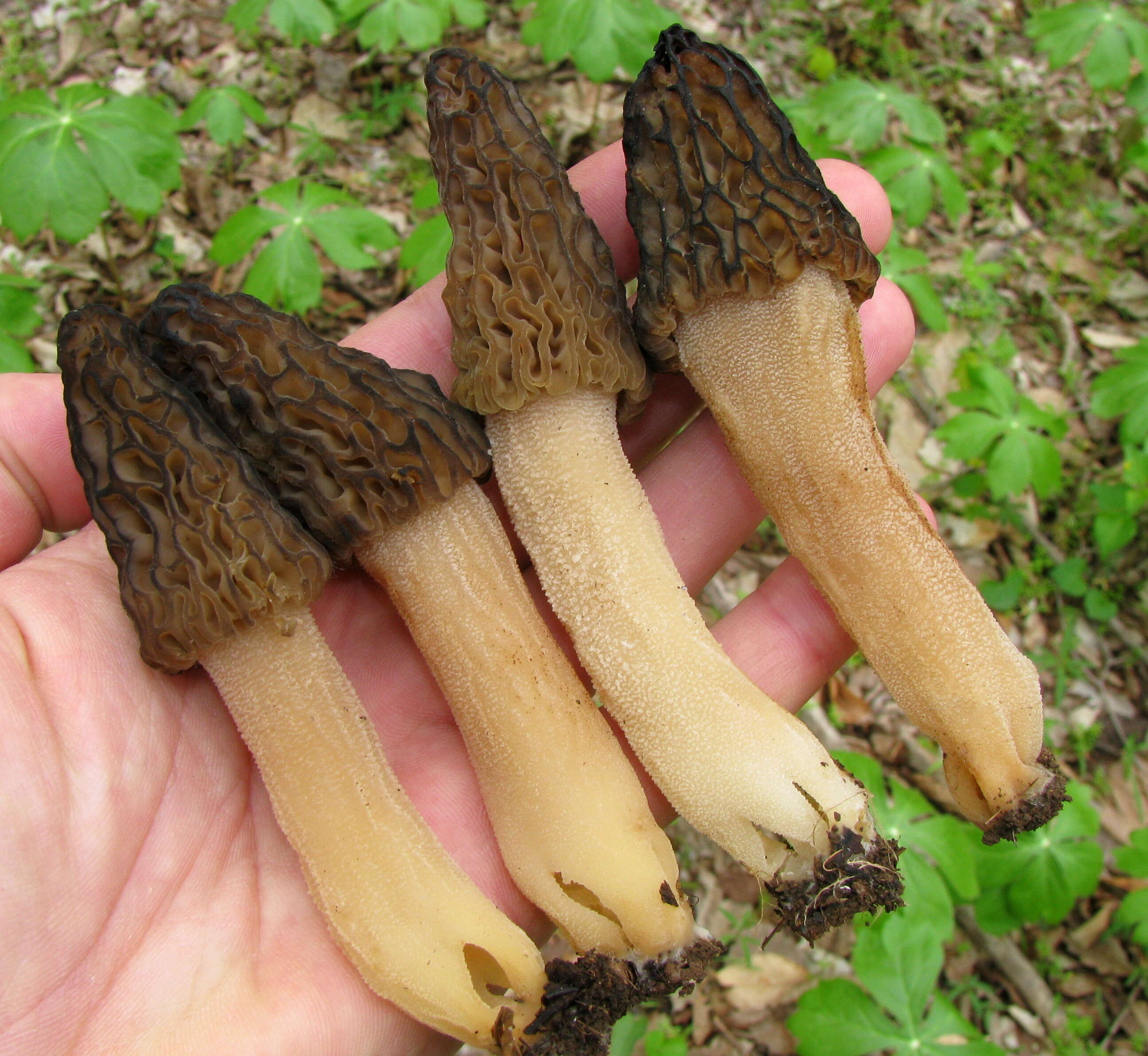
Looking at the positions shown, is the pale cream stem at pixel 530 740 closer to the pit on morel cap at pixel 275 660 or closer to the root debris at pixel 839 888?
the pit on morel cap at pixel 275 660

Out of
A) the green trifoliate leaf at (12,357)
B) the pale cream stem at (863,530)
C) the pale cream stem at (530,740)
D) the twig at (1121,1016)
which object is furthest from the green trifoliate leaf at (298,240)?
the twig at (1121,1016)

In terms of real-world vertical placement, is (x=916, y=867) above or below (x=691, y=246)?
below

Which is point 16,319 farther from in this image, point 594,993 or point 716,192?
point 594,993

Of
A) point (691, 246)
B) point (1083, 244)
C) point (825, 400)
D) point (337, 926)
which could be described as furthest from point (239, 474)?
point (1083, 244)

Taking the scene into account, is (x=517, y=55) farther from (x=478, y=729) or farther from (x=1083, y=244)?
(x=478, y=729)

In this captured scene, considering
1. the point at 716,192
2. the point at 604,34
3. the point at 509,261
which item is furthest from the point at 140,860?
the point at 604,34

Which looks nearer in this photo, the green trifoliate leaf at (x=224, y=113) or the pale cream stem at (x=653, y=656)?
the pale cream stem at (x=653, y=656)

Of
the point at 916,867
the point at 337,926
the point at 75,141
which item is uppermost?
the point at 75,141

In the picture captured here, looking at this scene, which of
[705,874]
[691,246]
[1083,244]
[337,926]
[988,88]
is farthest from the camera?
[988,88]
